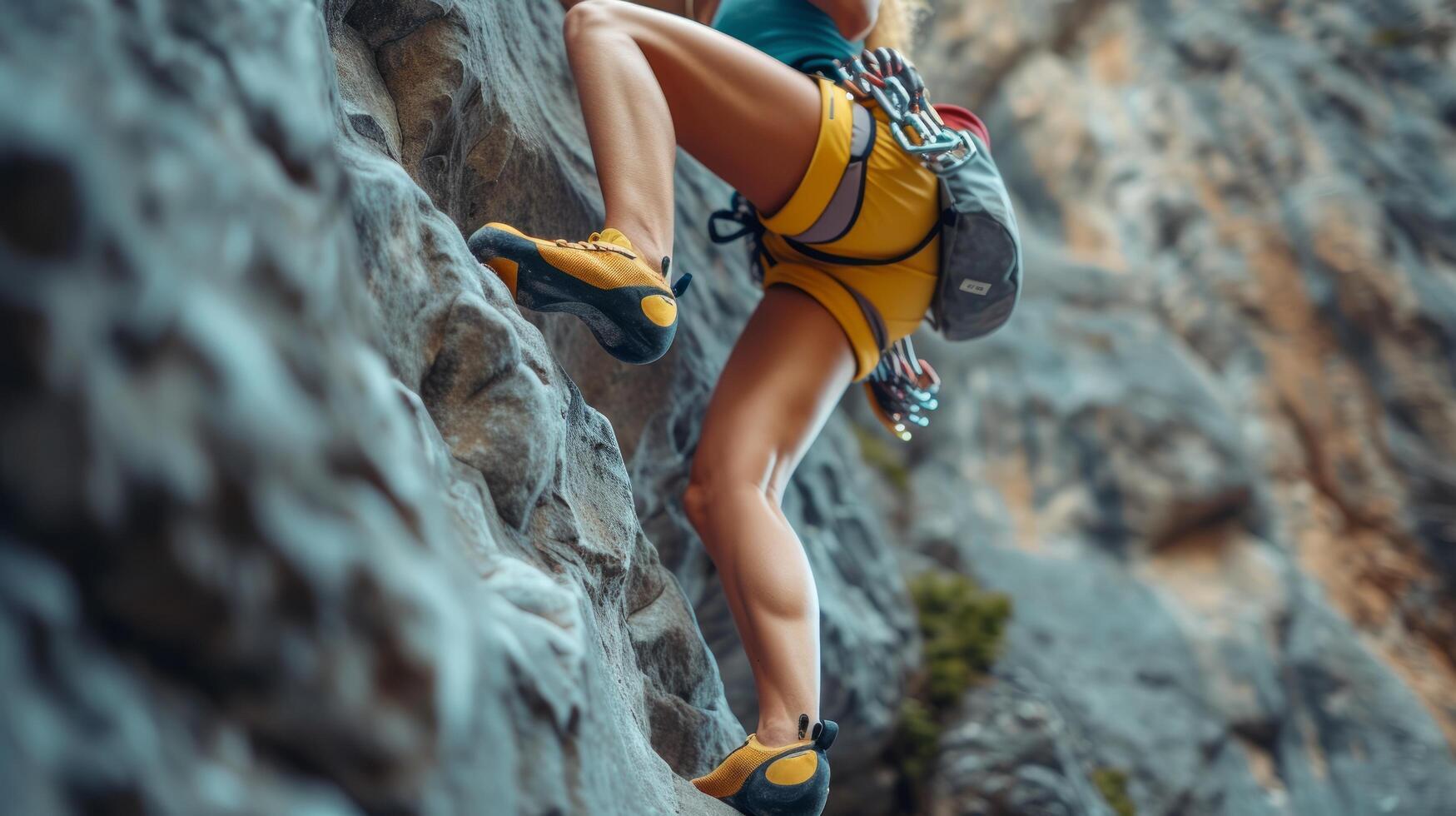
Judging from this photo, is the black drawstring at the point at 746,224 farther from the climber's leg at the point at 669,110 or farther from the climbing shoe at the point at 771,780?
the climbing shoe at the point at 771,780

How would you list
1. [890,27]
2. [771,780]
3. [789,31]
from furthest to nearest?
[890,27] < [789,31] < [771,780]

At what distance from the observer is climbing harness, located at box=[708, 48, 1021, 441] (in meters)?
1.81

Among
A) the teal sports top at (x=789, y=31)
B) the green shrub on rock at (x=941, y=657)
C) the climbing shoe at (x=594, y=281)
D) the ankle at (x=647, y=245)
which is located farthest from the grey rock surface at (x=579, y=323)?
the teal sports top at (x=789, y=31)

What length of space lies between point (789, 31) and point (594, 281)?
90 centimetres

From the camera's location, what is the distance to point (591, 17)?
5.35 feet

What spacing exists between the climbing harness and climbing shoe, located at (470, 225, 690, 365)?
56 cm

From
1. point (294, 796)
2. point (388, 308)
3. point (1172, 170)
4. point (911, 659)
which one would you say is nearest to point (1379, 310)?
point (1172, 170)

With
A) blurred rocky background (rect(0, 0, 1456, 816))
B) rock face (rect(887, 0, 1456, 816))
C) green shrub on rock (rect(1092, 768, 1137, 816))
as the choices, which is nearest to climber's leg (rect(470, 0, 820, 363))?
blurred rocky background (rect(0, 0, 1456, 816))

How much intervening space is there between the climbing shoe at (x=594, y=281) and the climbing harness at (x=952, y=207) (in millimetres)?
562

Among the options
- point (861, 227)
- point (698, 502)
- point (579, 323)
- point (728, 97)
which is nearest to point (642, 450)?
point (579, 323)

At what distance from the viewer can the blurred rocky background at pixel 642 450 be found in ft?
1.65

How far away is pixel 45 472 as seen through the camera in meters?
0.47

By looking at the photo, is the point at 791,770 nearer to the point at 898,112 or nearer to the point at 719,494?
the point at 719,494

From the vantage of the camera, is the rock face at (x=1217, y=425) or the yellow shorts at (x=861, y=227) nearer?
the yellow shorts at (x=861, y=227)
